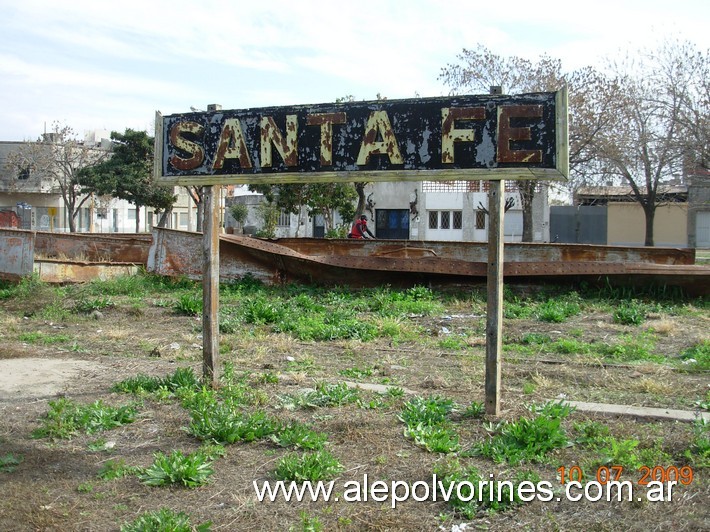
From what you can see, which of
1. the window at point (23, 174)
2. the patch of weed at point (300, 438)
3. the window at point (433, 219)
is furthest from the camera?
the window at point (23, 174)

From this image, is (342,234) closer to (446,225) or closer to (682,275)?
(446,225)

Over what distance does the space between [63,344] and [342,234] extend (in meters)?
18.3

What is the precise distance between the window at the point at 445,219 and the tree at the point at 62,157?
20.2 m

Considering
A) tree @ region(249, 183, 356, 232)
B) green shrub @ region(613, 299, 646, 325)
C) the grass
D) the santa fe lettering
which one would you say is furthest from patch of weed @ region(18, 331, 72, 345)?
tree @ region(249, 183, 356, 232)

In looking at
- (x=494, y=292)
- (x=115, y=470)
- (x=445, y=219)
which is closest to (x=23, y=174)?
(x=445, y=219)

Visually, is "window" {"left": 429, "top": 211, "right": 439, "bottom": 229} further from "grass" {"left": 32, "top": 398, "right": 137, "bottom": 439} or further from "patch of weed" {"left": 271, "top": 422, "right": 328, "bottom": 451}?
"patch of weed" {"left": 271, "top": 422, "right": 328, "bottom": 451}

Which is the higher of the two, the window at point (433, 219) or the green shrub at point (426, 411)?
the window at point (433, 219)

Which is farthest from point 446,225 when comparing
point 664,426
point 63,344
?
point 664,426

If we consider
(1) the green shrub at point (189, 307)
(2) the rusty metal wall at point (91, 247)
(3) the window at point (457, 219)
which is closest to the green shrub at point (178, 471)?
(1) the green shrub at point (189, 307)

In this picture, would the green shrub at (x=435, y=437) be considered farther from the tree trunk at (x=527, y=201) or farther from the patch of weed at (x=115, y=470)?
the tree trunk at (x=527, y=201)

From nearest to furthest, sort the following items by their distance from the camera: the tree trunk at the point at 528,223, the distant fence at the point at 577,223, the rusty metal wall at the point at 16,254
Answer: the rusty metal wall at the point at 16,254 < the tree trunk at the point at 528,223 < the distant fence at the point at 577,223

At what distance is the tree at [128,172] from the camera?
38125 millimetres

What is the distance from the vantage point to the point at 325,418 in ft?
16.7

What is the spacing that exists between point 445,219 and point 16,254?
2672 centimetres
